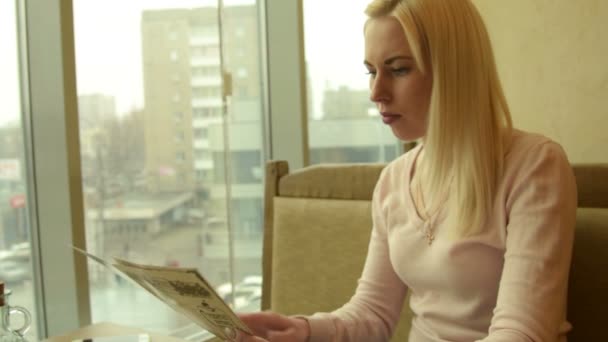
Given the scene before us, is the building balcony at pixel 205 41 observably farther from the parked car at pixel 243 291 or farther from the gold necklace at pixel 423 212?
the gold necklace at pixel 423 212

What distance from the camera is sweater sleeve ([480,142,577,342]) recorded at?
39.5 inches

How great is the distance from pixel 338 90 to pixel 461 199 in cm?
205

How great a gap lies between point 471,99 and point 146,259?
1.41 meters

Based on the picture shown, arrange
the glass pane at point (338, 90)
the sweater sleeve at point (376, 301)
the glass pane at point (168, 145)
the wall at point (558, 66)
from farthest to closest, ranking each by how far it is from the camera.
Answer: the glass pane at point (338, 90) < the wall at point (558, 66) < the glass pane at point (168, 145) < the sweater sleeve at point (376, 301)

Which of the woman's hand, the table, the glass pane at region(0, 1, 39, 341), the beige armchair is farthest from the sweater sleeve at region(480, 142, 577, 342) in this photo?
the glass pane at region(0, 1, 39, 341)

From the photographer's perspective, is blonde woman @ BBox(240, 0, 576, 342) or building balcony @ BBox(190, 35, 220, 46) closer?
blonde woman @ BBox(240, 0, 576, 342)

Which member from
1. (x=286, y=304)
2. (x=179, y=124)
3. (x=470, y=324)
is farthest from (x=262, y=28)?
(x=470, y=324)

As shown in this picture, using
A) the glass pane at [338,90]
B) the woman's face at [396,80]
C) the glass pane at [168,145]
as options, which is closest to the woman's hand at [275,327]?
the woman's face at [396,80]

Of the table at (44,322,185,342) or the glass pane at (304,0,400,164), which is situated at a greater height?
the glass pane at (304,0,400,164)

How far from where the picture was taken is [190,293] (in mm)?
945

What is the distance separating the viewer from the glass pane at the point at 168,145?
198 centimetres

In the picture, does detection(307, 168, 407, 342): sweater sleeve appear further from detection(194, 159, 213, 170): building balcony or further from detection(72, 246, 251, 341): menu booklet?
detection(194, 159, 213, 170): building balcony

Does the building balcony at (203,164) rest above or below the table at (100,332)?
above

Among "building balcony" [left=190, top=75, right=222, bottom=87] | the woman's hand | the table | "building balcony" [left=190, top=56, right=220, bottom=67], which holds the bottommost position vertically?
the table
